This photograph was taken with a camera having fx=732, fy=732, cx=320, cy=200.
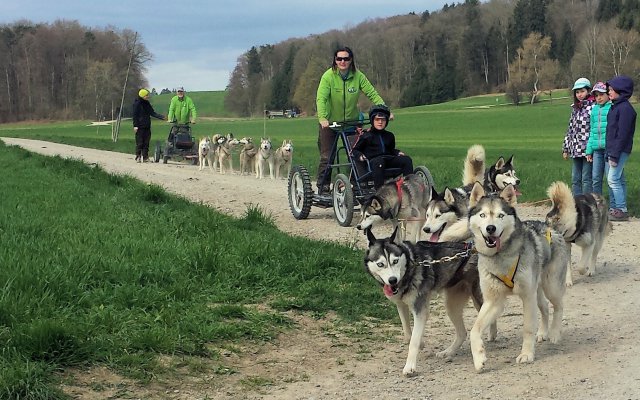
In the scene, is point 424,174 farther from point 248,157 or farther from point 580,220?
point 248,157

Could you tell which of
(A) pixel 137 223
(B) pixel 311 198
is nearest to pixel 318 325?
(A) pixel 137 223

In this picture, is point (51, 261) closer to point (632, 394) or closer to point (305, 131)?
point (632, 394)

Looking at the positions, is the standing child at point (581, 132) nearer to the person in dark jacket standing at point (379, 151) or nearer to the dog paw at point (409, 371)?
the person in dark jacket standing at point (379, 151)

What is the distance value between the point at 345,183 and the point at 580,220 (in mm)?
4125

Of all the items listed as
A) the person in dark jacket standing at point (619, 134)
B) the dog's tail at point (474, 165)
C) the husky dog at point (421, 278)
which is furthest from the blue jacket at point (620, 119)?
the husky dog at point (421, 278)

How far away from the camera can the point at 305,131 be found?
6562 cm

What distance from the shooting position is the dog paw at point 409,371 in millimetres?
5228

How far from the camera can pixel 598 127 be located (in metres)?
11.8

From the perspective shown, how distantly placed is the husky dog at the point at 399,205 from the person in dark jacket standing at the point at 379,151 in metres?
0.66

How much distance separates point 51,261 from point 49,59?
11161 cm

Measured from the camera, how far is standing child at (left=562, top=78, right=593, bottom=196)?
12.1 meters

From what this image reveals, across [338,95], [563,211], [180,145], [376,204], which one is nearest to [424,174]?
[376,204]

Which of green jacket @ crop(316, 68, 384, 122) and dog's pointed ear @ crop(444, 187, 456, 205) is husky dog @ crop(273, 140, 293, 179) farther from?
dog's pointed ear @ crop(444, 187, 456, 205)

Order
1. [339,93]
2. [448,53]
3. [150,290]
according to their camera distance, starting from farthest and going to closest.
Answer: [448,53]
[339,93]
[150,290]
